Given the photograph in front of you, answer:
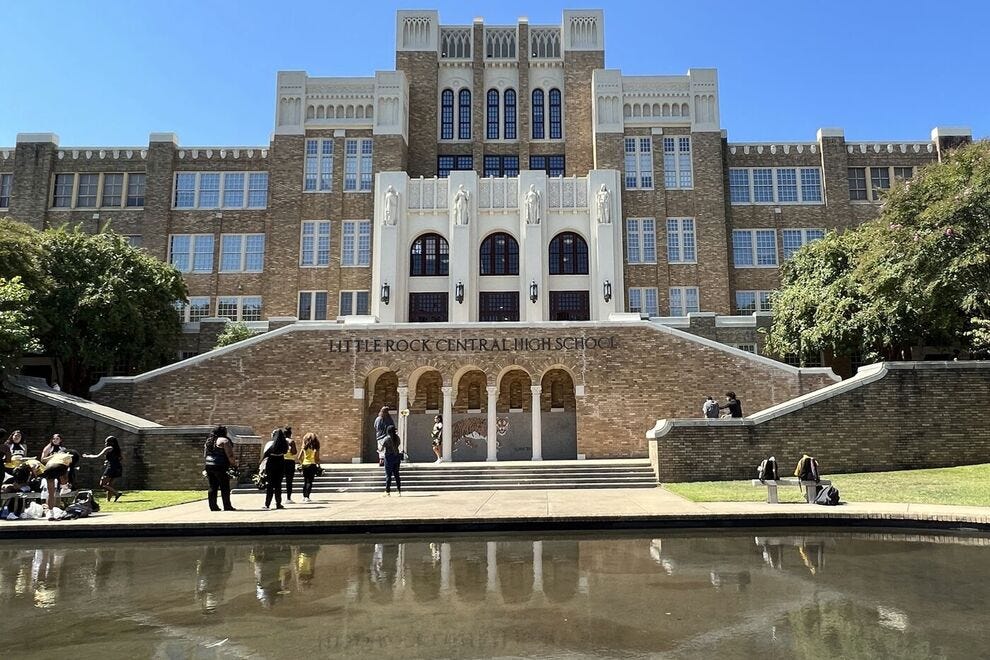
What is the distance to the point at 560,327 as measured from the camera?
24.9 metres

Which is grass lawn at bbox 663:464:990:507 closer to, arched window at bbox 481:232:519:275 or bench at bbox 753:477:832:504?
bench at bbox 753:477:832:504

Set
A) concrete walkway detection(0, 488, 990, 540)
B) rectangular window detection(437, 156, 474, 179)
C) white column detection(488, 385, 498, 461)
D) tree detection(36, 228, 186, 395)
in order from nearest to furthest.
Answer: concrete walkway detection(0, 488, 990, 540)
white column detection(488, 385, 498, 461)
tree detection(36, 228, 186, 395)
rectangular window detection(437, 156, 474, 179)

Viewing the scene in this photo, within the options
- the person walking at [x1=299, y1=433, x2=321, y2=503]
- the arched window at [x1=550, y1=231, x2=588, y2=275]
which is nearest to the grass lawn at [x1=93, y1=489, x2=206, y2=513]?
the person walking at [x1=299, y1=433, x2=321, y2=503]

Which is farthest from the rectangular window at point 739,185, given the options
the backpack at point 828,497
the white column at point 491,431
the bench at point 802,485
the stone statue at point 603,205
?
the backpack at point 828,497

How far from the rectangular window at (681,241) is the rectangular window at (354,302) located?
17046 mm

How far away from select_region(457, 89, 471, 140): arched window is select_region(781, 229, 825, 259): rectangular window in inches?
777

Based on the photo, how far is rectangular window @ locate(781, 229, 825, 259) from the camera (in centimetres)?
3884

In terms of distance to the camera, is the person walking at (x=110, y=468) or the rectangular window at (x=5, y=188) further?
the rectangular window at (x=5, y=188)

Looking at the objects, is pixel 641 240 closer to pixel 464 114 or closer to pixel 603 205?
pixel 603 205

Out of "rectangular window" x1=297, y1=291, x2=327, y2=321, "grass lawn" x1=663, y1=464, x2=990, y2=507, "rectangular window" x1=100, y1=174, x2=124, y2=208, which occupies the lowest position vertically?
"grass lawn" x1=663, y1=464, x2=990, y2=507

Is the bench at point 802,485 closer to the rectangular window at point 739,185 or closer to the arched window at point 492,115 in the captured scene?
the rectangular window at point 739,185

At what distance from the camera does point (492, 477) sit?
19.3 metres

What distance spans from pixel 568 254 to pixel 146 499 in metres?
24.0

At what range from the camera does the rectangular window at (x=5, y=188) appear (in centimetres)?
3931
